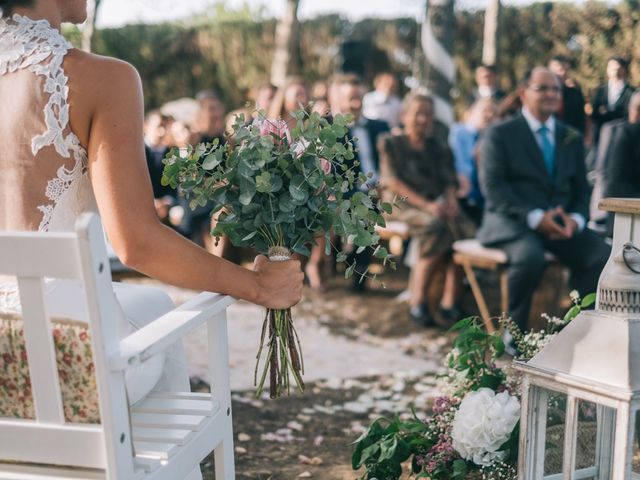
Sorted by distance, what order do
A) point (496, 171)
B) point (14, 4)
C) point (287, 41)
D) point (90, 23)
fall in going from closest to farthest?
point (14, 4) → point (496, 171) → point (90, 23) → point (287, 41)

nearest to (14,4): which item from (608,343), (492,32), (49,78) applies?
(49,78)

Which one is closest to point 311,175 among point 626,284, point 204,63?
point 626,284

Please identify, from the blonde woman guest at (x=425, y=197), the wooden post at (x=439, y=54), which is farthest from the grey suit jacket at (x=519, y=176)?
the wooden post at (x=439, y=54)

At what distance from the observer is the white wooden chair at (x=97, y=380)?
63.4 inches

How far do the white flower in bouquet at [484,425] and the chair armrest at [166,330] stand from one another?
83 centimetres

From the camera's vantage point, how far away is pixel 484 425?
7.87 ft

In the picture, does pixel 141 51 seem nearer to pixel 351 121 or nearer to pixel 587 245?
pixel 587 245

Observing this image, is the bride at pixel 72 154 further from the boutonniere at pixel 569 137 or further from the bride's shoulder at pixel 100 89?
the boutonniere at pixel 569 137

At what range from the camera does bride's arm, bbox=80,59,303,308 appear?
6.15ft

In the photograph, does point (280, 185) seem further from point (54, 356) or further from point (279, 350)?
point (54, 356)

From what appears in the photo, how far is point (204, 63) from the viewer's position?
15484mm

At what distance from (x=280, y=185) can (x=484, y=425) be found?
960 mm

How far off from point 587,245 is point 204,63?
11528 mm

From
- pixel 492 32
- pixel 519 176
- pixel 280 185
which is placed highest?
pixel 492 32
